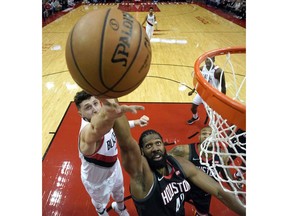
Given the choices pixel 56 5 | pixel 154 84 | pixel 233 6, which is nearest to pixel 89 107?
pixel 154 84

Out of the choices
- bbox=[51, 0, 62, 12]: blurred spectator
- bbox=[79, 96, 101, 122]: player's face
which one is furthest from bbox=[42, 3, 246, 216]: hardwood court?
bbox=[51, 0, 62, 12]: blurred spectator

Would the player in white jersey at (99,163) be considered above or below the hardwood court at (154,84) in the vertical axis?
above

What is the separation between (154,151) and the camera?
1892 millimetres

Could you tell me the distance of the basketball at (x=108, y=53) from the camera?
3.53ft

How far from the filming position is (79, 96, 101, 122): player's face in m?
2.03

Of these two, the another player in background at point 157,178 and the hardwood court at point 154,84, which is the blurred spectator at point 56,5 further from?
the another player in background at point 157,178

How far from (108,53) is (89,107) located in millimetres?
1038

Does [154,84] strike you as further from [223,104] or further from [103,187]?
[223,104]

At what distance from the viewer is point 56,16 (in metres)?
13.6

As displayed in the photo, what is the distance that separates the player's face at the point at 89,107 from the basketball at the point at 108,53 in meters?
0.84

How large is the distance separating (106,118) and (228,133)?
88 cm

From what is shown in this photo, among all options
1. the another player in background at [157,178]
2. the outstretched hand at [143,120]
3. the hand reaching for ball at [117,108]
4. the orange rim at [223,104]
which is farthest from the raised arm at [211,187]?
the hand reaching for ball at [117,108]

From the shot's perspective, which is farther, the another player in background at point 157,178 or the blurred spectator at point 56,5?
the blurred spectator at point 56,5

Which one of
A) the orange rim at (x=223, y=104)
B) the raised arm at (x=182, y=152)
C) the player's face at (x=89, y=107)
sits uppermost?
the orange rim at (x=223, y=104)
